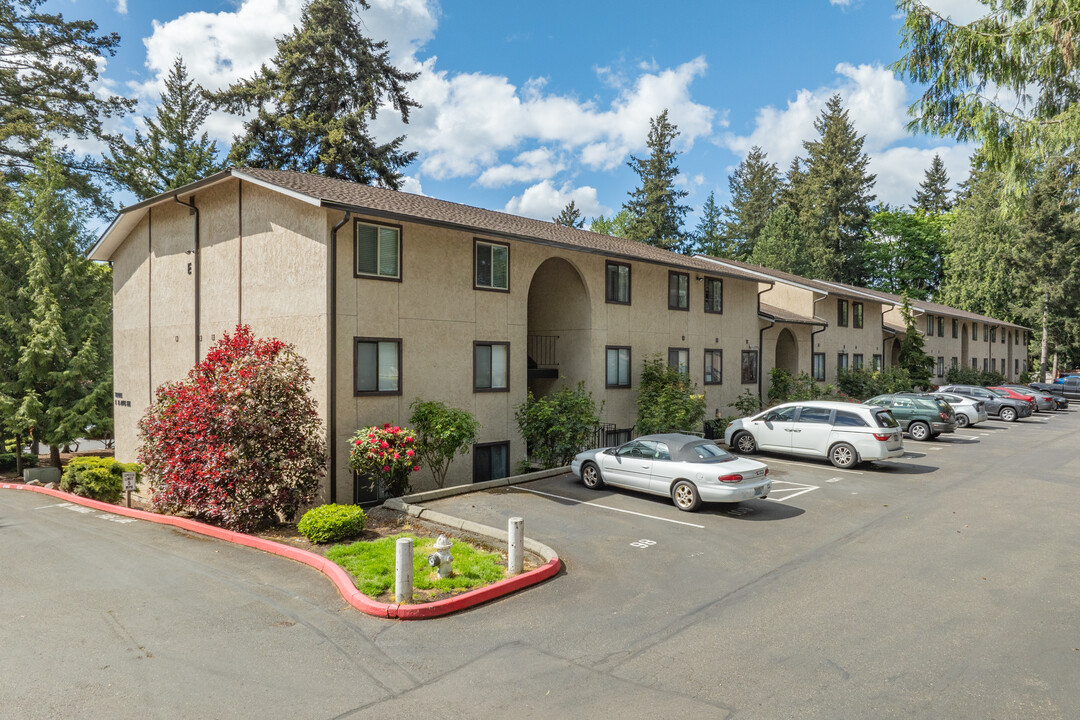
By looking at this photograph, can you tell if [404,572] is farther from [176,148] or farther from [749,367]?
[176,148]

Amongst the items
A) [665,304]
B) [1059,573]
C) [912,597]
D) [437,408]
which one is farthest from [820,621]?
[665,304]

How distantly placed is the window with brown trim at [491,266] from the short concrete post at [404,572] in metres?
9.86

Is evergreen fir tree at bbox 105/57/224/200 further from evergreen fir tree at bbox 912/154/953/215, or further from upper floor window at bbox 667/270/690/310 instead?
evergreen fir tree at bbox 912/154/953/215

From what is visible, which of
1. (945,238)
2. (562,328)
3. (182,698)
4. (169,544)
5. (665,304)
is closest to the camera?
(182,698)

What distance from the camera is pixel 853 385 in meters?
33.1

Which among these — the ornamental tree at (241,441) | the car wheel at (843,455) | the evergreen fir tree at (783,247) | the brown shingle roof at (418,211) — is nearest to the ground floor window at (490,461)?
the ornamental tree at (241,441)

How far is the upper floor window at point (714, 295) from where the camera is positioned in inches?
→ 985

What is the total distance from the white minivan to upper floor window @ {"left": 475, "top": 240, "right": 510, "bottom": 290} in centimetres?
912

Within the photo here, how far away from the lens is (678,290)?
23.7 meters

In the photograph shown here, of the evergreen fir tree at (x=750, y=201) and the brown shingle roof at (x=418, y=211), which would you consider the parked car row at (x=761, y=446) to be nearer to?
the brown shingle roof at (x=418, y=211)

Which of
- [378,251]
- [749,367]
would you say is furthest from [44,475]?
[749,367]

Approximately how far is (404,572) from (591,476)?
782 centimetres

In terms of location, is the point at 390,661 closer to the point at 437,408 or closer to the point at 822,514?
the point at 437,408

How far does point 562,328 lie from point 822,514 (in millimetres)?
10032
